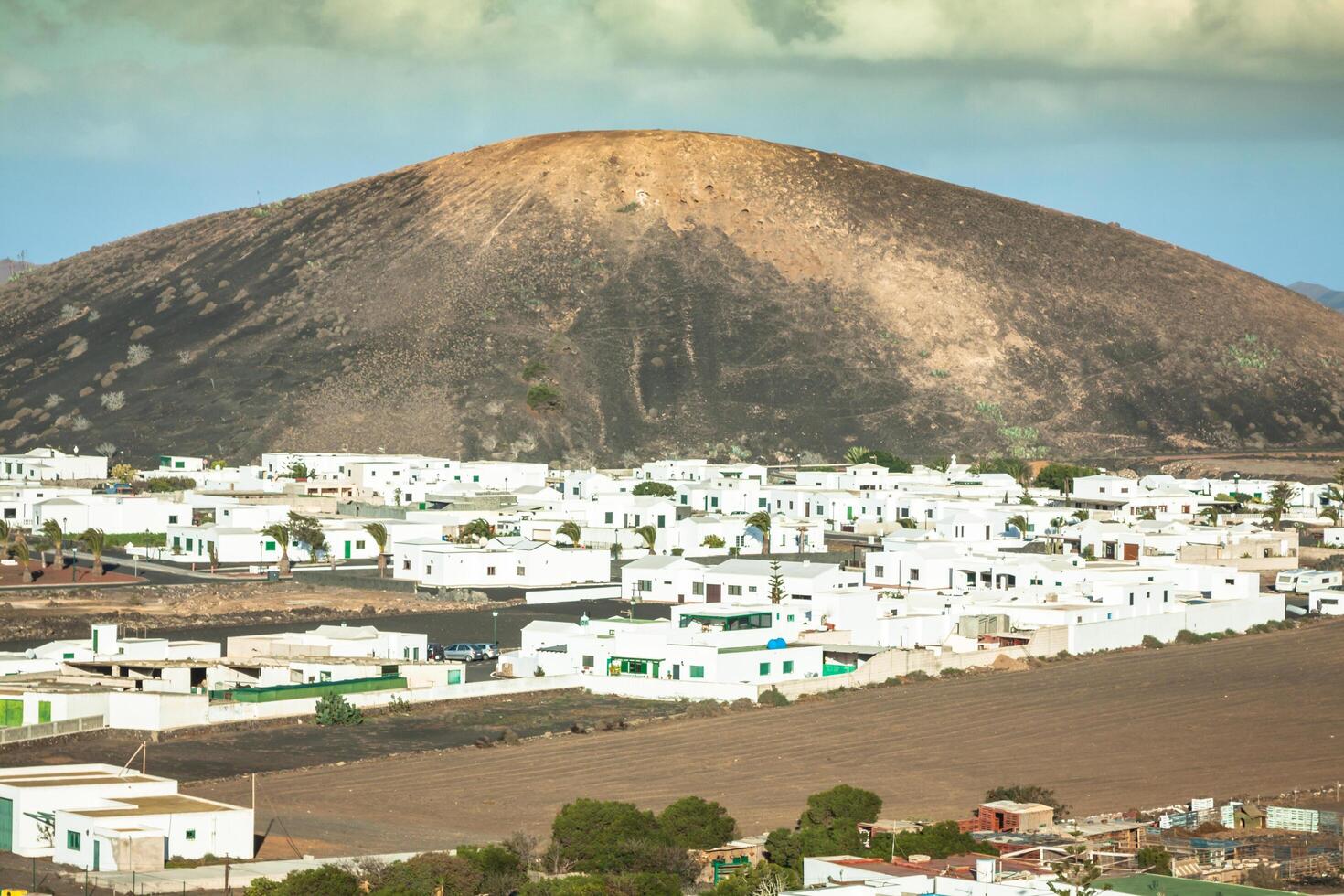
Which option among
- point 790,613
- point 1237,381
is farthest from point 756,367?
point 790,613

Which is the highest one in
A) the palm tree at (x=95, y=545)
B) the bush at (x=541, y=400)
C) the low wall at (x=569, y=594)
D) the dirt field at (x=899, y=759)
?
the bush at (x=541, y=400)

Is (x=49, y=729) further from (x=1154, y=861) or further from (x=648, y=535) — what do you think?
(x=648, y=535)

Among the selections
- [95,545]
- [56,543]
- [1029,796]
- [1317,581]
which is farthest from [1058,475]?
[1029,796]

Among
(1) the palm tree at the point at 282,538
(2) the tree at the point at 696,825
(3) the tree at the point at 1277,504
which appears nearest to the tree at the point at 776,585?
(1) the palm tree at the point at 282,538

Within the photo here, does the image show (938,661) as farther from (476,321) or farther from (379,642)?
(476,321)

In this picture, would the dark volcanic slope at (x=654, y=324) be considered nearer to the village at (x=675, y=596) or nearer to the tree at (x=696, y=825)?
the village at (x=675, y=596)

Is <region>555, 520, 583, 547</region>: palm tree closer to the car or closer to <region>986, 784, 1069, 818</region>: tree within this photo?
the car

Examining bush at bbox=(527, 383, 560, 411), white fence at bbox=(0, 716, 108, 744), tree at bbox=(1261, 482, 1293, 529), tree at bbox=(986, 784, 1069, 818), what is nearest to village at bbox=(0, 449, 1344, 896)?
white fence at bbox=(0, 716, 108, 744)
